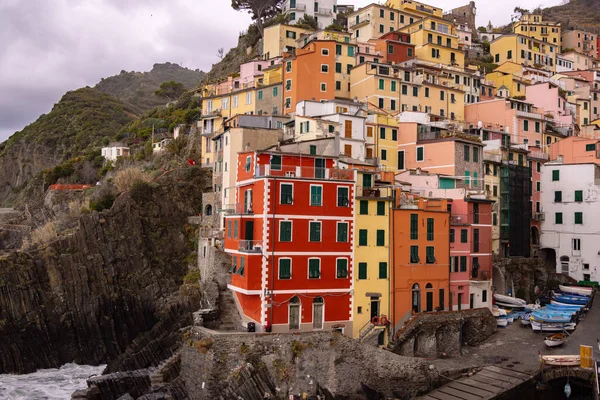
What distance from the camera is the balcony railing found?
117 feet

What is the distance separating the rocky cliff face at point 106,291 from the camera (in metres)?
44.5

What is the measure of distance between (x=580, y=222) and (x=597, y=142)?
32.5 ft

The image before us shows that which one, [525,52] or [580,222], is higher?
[525,52]

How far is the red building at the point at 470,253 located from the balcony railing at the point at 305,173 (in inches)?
404

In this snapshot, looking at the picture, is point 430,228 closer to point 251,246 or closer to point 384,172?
point 384,172

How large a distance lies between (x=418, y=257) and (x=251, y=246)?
1167 centimetres

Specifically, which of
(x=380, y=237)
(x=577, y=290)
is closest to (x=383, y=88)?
(x=577, y=290)

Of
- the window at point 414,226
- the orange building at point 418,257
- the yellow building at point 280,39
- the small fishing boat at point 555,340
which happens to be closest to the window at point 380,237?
the orange building at point 418,257

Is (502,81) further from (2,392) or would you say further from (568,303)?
(2,392)

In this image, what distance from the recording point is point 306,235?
1395 inches

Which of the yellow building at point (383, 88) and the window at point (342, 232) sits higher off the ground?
the yellow building at point (383, 88)

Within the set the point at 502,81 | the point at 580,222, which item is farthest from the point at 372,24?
the point at 580,222

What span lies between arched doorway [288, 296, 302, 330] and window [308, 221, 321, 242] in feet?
12.2

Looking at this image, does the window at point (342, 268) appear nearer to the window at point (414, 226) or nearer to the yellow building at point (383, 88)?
the window at point (414, 226)
